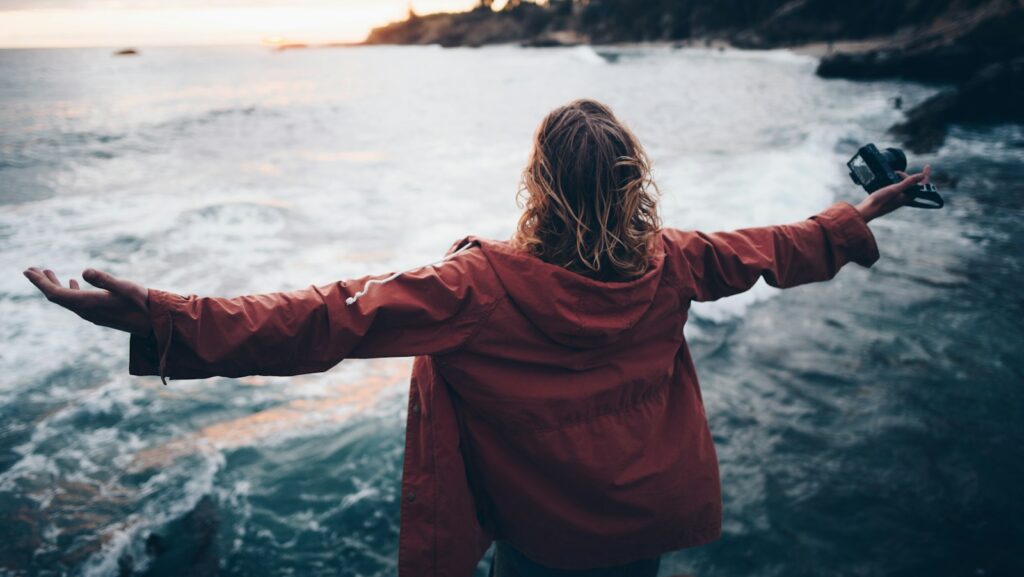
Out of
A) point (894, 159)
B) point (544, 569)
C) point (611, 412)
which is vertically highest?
point (894, 159)

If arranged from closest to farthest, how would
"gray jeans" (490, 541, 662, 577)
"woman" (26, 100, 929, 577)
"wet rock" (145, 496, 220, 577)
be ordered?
"woman" (26, 100, 929, 577), "gray jeans" (490, 541, 662, 577), "wet rock" (145, 496, 220, 577)

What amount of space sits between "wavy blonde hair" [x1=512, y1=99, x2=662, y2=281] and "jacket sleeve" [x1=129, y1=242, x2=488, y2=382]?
0.25 metres

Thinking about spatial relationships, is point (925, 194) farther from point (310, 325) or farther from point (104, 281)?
point (104, 281)

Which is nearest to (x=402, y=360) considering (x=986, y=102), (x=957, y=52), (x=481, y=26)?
(x=986, y=102)

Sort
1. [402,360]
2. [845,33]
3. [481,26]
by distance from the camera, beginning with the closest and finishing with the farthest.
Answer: [402,360]
[845,33]
[481,26]

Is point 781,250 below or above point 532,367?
above

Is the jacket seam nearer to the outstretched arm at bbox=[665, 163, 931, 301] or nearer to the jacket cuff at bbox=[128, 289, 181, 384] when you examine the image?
the outstretched arm at bbox=[665, 163, 931, 301]

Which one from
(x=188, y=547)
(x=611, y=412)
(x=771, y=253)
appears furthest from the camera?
(x=188, y=547)

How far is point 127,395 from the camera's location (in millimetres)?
5285

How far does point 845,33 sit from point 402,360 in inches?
2583

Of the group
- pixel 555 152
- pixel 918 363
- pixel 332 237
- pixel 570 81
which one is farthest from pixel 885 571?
pixel 570 81

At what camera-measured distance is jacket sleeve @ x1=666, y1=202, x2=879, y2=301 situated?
6.08ft

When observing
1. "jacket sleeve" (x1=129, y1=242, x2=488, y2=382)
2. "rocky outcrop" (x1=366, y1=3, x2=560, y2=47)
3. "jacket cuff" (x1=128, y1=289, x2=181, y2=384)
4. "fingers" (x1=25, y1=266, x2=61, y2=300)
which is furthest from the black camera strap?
"rocky outcrop" (x1=366, y1=3, x2=560, y2=47)

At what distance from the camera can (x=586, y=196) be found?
1613 mm
